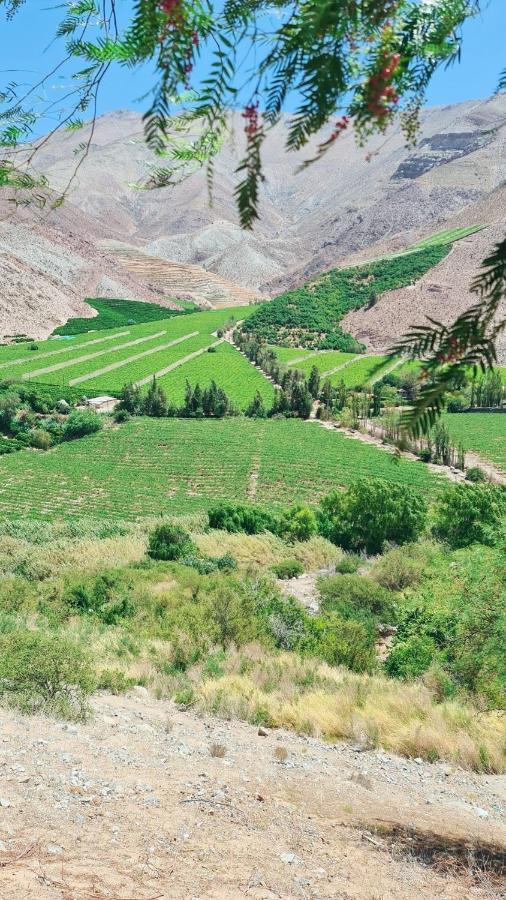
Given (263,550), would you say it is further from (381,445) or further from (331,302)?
(331,302)

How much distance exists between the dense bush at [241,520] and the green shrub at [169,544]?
588cm

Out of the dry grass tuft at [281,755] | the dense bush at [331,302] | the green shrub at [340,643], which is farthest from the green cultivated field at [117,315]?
the dry grass tuft at [281,755]

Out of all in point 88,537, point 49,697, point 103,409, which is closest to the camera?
point 49,697

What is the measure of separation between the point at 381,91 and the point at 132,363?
100349mm

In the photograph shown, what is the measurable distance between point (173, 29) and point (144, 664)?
10686 mm

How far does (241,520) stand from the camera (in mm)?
33125

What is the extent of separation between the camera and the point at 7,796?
549 centimetres

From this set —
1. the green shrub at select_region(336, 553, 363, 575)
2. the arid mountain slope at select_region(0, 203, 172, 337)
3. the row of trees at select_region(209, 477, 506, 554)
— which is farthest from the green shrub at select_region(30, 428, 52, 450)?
the arid mountain slope at select_region(0, 203, 172, 337)

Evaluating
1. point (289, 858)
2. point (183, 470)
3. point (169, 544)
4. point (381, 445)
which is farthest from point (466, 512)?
point (381, 445)

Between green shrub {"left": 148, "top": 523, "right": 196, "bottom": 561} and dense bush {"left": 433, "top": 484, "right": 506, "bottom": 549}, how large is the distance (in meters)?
11.2

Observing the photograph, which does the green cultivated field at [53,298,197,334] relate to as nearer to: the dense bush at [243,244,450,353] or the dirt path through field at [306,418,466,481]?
the dense bush at [243,244,450,353]

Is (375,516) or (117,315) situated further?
(117,315)

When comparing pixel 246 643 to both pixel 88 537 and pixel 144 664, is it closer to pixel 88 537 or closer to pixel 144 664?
pixel 144 664

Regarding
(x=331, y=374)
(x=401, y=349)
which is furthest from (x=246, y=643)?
(x=331, y=374)
